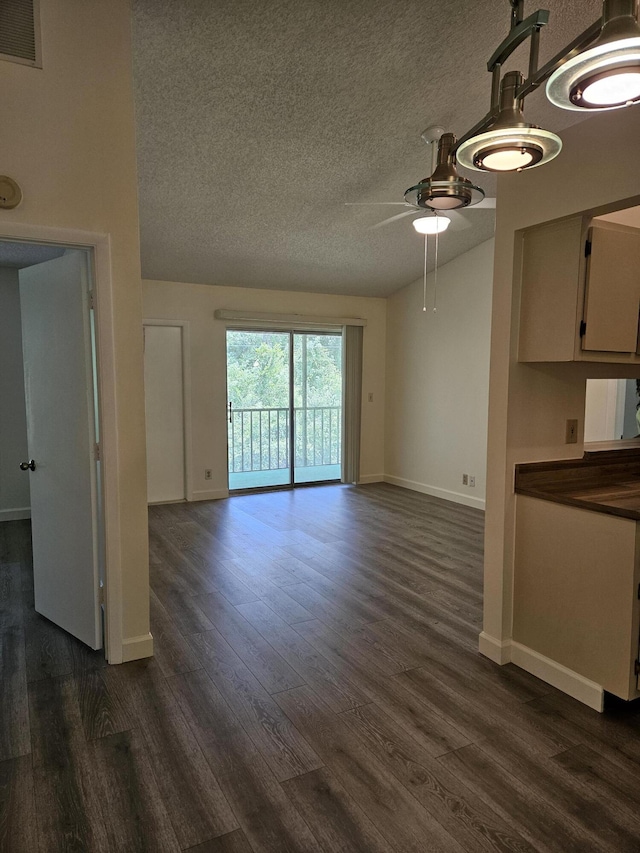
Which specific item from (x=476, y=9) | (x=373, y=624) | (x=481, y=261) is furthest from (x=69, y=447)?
(x=481, y=261)

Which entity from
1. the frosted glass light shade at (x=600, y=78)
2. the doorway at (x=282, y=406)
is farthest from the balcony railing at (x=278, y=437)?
the frosted glass light shade at (x=600, y=78)

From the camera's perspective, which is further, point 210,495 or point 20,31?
point 210,495

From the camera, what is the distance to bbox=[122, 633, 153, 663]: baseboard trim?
8.65 ft

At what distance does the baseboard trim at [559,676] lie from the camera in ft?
7.45

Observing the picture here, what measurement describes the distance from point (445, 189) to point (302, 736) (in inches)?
94.5

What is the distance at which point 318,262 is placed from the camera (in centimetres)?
570

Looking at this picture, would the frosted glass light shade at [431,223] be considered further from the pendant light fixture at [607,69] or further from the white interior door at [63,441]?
the pendant light fixture at [607,69]

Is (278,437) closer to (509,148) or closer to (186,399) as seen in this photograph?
(186,399)

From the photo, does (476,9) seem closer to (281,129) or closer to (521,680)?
(281,129)

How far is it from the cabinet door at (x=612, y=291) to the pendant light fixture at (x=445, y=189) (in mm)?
567

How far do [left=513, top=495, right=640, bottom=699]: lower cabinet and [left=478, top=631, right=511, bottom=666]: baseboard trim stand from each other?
0.08 m

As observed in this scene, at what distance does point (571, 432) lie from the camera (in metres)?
2.77

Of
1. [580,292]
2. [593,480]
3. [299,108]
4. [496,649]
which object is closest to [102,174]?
[299,108]

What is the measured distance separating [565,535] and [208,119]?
9.97ft
